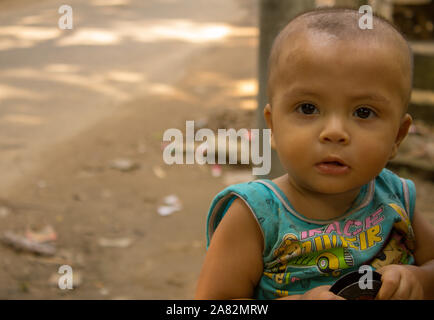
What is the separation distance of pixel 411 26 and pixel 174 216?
3.35 m

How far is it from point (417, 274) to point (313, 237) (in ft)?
0.89

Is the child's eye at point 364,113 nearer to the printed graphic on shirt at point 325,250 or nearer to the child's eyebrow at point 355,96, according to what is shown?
the child's eyebrow at point 355,96

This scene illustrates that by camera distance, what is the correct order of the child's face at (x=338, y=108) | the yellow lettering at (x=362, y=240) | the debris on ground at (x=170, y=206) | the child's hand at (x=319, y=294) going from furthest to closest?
the debris on ground at (x=170, y=206), the yellow lettering at (x=362, y=240), the child's face at (x=338, y=108), the child's hand at (x=319, y=294)

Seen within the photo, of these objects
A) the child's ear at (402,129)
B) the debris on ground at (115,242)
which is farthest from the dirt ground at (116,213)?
the child's ear at (402,129)

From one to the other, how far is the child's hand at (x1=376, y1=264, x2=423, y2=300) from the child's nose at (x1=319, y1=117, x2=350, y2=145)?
327mm

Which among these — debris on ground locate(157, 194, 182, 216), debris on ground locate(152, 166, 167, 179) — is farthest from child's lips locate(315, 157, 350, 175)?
debris on ground locate(152, 166, 167, 179)

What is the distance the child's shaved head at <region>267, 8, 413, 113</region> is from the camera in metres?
1.40

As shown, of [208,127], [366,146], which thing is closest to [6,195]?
[208,127]

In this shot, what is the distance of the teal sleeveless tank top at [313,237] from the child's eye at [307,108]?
23cm

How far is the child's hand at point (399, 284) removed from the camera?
1357 millimetres

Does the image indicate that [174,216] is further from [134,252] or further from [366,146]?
[366,146]

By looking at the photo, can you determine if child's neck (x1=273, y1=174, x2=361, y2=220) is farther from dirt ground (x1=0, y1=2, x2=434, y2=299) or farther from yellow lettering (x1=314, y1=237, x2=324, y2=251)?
dirt ground (x1=0, y1=2, x2=434, y2=299)

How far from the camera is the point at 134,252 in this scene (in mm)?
3645

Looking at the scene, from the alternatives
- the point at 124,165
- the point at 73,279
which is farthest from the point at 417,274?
the point at 124,165
